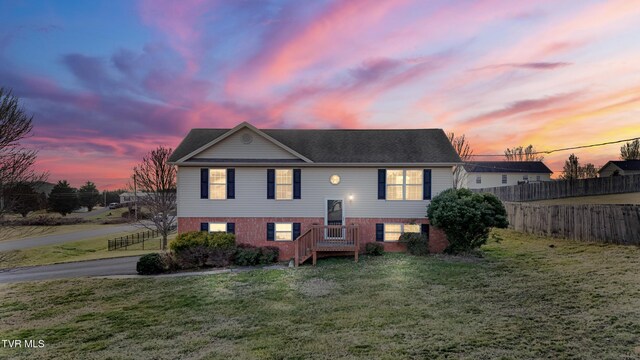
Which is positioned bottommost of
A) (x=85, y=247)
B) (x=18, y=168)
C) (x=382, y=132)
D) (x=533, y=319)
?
(x=85, y=247)

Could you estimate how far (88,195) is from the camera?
6794 cm

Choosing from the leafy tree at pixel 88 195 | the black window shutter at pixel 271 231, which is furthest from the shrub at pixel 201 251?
the leafy tree at pixel 88 195

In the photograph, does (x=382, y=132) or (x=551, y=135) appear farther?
(x=551, y=135)

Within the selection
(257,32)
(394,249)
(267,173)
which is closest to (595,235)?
(394,249)

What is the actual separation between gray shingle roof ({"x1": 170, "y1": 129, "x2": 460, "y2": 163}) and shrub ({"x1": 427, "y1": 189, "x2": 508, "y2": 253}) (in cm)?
243

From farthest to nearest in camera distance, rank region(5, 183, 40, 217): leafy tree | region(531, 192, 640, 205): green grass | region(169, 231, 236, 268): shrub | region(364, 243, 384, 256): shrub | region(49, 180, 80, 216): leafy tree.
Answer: region(49, 180, 80, 216): leafy tree
region(531, 192, 640, 205): green grass
region(364, 243, 384, 256): shrub
region(169, 231, 236, 268): shrub
region(5, 183, 40, 217): leafy tree

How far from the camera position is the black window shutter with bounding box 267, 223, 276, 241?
1774 cm

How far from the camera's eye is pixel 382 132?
822 inches

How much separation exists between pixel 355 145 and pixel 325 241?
6.39 m

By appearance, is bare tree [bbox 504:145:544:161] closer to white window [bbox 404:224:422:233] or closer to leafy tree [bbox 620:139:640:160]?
leafy tree [bbox 620:139:640:160]

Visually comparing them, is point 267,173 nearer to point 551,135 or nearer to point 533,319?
point 533,319

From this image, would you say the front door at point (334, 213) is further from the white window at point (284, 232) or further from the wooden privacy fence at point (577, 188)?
the wooden privacy fence at point (577, 188)

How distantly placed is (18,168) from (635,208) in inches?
1072

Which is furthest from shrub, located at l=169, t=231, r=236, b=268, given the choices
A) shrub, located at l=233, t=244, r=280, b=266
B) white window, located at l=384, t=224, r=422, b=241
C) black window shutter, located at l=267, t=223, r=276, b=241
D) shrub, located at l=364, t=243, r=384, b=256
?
white window, located at l=384, t=224, r=422, b=241
